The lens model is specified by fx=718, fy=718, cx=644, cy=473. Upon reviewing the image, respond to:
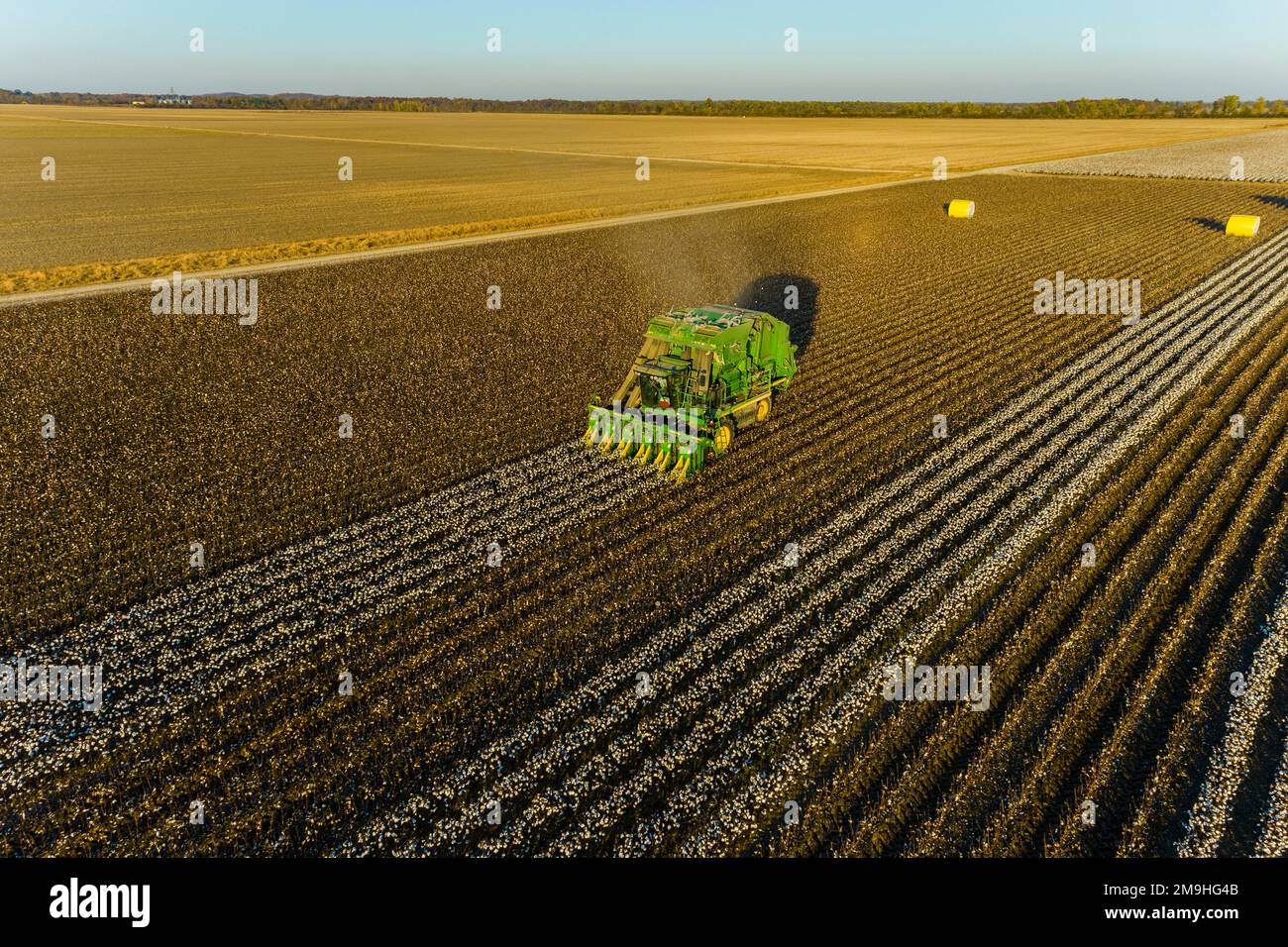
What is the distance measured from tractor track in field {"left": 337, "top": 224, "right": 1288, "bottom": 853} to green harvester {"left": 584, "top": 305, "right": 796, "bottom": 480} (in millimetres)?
3247

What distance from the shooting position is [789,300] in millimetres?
27250

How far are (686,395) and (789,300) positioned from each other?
47.8 ft

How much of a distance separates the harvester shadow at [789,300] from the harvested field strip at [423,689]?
9.55 meters

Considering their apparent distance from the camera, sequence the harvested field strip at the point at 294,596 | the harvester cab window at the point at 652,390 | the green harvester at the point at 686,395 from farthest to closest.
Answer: the harvester cab window at the point at 652,390
the green harvester at the point at 686,395
the harvested field strip at the point at 294,596

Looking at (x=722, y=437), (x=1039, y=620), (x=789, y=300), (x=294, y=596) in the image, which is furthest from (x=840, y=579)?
(x=789, y=300)

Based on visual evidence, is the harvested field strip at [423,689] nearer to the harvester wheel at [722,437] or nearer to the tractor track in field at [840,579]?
the tractor track in field at [840,579]

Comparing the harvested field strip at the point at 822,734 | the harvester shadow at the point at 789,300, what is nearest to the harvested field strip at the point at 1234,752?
the harvested field strip at the point at 822,734

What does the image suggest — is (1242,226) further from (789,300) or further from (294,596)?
(294,596)

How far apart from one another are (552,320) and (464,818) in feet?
62.4

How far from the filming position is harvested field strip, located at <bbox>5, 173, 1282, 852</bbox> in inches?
302

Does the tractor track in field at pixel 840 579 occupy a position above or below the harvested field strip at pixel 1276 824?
above

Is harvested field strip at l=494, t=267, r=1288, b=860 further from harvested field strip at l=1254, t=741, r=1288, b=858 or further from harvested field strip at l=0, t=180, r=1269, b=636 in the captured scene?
harvested field strip at l=0, t=180, r=1269, b=636

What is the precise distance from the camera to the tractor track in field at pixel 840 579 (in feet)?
26.0

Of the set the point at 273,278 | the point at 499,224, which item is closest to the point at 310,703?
the point at 273,278
